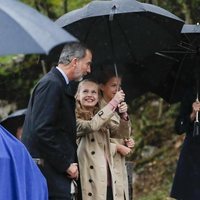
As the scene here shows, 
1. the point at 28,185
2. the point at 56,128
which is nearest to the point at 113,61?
the point at 56,128

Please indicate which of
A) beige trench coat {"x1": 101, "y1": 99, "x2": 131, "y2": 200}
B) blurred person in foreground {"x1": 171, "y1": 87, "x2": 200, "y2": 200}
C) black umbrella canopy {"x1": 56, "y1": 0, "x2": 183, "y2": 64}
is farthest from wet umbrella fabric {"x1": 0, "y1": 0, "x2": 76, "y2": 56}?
blurred person in foreground {"x1": 171, "y1": 87, "x2": 200, "y2": 200}

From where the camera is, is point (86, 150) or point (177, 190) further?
point (177, 190)

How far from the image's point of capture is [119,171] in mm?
6117

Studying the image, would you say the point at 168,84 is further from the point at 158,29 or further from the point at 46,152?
the point at 46,152

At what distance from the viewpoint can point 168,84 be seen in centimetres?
734

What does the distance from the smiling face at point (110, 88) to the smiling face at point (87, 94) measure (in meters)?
0.31

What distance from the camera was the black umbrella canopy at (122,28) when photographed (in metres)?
5.93

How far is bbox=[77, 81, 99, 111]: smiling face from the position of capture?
5.84m

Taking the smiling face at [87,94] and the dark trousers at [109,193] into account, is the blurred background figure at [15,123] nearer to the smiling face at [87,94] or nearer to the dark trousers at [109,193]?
the smiling face at [87,94]

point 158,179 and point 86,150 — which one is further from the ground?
point 86,150

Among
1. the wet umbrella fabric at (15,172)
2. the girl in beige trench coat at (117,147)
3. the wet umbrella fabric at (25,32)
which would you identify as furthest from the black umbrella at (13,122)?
the wet umbrella fabric at (25,32)

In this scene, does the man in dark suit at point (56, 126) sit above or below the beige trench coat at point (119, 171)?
above

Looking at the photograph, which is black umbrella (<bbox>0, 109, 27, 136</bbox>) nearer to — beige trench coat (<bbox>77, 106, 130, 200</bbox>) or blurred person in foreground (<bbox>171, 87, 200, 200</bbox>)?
beige trench coat (<bbox>77, 106, 130, 200</bbox>)

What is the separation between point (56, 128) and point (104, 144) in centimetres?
94
